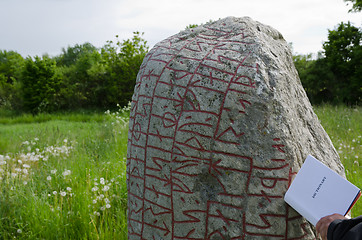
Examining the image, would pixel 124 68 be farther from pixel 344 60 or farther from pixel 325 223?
pixel 325 223

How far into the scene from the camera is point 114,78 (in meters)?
13.8

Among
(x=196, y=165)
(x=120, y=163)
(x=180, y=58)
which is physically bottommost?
(x=120, y=163)

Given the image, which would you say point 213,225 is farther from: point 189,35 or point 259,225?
point 189,35

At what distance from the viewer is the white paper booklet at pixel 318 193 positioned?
171cm

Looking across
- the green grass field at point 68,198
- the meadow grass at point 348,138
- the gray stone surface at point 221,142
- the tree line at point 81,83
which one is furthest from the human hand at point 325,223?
the tree line at point 81,83

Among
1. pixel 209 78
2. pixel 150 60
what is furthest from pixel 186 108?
pixel 150 60

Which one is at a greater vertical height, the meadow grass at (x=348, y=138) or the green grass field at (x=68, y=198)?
the meadow grass at (x=348, y=138)

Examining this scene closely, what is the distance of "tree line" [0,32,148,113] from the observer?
1371cm

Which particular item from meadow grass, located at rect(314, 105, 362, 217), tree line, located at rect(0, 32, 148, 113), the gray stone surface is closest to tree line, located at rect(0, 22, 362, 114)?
tree line, located at rect(0, 32, 148, 113)

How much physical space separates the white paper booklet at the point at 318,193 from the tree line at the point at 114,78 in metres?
10.9

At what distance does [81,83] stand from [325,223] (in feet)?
48.4

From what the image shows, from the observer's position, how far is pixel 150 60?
2387 millimetres

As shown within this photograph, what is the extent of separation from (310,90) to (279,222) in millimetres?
11484

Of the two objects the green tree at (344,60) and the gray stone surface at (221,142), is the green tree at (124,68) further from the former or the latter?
the gray stone surface at (221,142)
